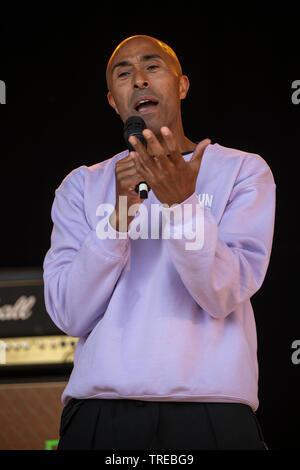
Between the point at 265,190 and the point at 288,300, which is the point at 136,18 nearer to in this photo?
the point at 288,300

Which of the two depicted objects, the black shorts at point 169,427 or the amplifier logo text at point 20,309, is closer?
the black shorts at point 169,427

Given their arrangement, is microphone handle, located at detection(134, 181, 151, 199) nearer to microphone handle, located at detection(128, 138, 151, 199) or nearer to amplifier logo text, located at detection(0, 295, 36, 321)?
microphone handle, located at detection(128, 138, 151, 199)

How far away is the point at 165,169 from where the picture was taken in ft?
3.84

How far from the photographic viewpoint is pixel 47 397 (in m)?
2.53

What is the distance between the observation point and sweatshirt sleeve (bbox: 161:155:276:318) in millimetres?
Result: 1186

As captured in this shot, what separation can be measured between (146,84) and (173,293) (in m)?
0.48

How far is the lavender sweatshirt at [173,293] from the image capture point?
121 centimetres

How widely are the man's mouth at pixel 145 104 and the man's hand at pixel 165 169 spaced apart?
1.06ft

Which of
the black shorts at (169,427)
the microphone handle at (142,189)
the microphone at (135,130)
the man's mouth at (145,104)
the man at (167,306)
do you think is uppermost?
the man's mouth at (145,104)

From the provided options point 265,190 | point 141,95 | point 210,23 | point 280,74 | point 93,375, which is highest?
point 210,23

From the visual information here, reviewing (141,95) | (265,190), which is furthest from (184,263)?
(141,95)

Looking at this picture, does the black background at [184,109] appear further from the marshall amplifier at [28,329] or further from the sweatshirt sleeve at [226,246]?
the sweatshirt sleeve at [226,246]

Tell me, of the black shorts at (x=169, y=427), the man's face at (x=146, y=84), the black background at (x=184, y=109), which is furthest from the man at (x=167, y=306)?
the black background at (x=184, y=109)

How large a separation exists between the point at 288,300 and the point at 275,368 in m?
0.28
